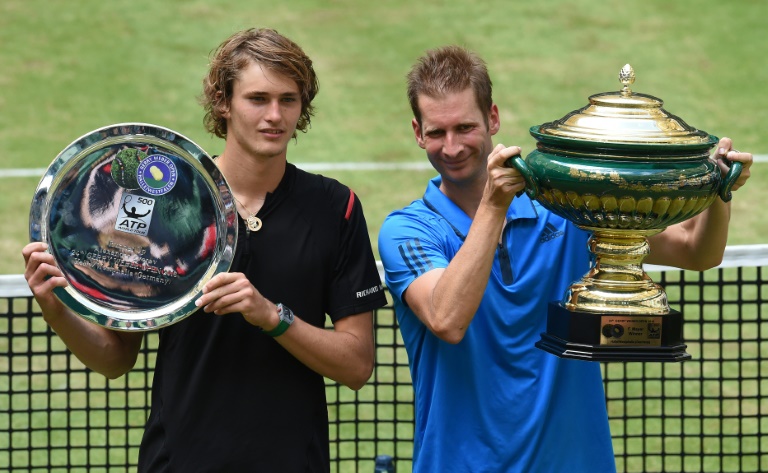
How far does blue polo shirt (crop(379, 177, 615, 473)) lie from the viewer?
395cm

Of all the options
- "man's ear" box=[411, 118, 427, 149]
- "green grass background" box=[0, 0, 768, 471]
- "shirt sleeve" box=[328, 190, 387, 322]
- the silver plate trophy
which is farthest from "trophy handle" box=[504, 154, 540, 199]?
"green grass background" box=[0, 0, 768, 471]

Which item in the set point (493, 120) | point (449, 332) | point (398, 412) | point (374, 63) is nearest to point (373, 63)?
point (374, 63)

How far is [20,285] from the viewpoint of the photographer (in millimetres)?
5539

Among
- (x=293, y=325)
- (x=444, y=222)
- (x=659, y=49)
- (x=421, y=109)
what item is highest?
(x=659, y=49)

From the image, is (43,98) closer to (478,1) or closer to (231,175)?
(478,1)

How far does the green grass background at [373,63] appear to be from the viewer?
41.1ft

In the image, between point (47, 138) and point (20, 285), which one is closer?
point (20, 285)

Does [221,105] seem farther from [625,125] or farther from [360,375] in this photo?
[625,125]

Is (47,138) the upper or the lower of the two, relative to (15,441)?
upper

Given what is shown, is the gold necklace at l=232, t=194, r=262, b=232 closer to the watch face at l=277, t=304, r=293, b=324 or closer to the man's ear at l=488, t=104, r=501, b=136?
the watch face at l=277, t=304, r=293, b=324

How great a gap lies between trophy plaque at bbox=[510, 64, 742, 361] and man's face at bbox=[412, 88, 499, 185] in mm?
229

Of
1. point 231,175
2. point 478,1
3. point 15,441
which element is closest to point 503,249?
point 231,175

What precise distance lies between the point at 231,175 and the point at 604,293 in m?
1.06

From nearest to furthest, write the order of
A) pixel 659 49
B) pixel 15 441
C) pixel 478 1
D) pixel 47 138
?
1. pixel 15 441
2. pixel 47 138
3. pixel 659 49
4. pixel 478 1
